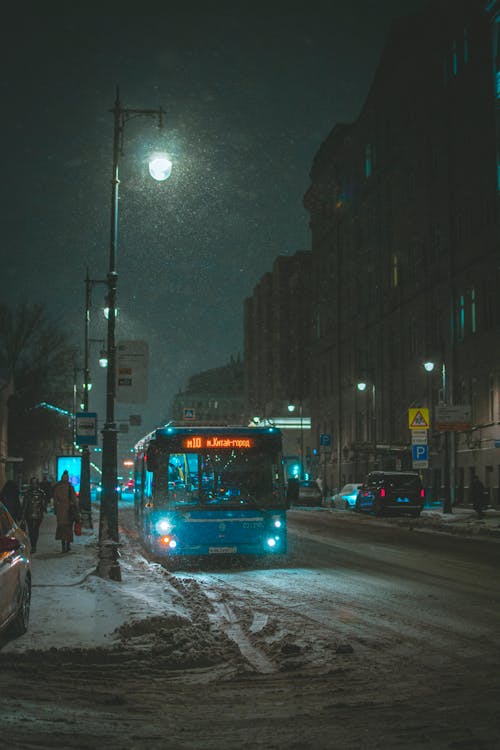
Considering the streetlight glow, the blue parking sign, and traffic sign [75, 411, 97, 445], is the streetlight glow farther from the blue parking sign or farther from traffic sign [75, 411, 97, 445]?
the blue parking sign

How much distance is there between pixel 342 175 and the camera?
82938mm

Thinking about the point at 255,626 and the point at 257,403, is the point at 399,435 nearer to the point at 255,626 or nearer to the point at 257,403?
the point at 255,626

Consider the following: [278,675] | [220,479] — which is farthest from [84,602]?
[220,479]

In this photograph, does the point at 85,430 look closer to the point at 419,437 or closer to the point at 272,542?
the point at 272,542

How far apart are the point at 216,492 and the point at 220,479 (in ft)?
0.87

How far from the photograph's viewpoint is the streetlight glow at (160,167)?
17562 mm

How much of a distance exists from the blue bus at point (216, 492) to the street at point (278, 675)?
3.50 m

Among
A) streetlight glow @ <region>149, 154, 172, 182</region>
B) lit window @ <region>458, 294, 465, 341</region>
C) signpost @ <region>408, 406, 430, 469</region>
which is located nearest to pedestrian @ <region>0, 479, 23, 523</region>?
streetlight glow @ <region>149, 154, 172, 182</region>

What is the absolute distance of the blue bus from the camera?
18.0 metres

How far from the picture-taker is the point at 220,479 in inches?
723

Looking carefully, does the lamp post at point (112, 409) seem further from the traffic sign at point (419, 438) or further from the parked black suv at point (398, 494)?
the parked black suv at point (398, 494)

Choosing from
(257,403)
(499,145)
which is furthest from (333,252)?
(257,403)

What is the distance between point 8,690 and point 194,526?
35.4ft

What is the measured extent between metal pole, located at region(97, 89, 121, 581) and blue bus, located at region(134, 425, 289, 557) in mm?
2187
